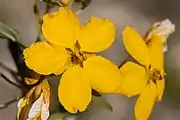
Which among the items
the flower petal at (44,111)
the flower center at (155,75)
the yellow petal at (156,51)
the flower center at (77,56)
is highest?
the flower center at (77,56)

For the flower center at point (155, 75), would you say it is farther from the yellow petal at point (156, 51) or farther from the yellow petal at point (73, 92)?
the yellow petal at point (73, 92)

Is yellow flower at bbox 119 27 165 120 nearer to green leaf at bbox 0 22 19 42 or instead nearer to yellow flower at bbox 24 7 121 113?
yellow flower at bbox 24 7 121 113

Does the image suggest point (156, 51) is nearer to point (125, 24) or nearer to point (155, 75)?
point (155, 75)

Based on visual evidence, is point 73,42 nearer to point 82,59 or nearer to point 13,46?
point 82,59

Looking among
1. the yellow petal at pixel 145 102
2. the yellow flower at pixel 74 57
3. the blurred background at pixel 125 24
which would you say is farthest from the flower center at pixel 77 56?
the blurred background at pixel 125 24

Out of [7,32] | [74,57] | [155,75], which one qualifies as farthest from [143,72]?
[7,32]

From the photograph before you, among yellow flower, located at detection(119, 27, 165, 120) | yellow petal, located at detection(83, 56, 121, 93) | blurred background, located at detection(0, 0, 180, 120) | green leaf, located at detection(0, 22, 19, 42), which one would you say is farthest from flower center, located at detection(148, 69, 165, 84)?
blurred background, located at detection(0, 0, 180, 120)

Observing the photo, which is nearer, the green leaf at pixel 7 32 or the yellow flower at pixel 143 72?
the yellow flower at pixel 143 72
